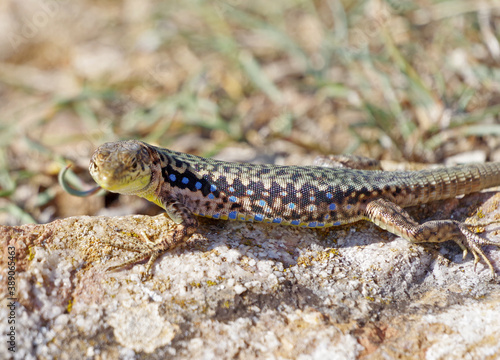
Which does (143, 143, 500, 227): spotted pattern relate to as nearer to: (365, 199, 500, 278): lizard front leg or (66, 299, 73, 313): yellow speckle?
(365, 199, 500, 278): lizard front leg

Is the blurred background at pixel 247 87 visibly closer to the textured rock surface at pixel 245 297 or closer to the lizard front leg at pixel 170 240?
the lizard front leg at pixel 170 240

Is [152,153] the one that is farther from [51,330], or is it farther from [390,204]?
[390,204]

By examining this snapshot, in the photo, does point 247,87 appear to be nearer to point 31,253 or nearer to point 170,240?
point 170,240

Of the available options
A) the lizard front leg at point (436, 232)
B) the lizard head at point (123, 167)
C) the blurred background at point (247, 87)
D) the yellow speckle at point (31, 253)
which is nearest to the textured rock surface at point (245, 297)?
the yellow speckle at point (31, 253)

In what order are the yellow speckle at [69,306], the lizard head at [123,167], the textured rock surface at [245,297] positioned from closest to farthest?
the textured rock surface at [245,297]
the yellow speckle at [69,306]
the lizard head at [123,167]

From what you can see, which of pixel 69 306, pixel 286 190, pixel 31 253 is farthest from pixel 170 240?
pixel 286 190

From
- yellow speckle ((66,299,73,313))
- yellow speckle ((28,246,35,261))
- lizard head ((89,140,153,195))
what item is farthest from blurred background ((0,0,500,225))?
yellow speckle ((66,299,73,313))

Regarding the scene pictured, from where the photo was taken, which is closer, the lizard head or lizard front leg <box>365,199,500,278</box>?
the lizard head
